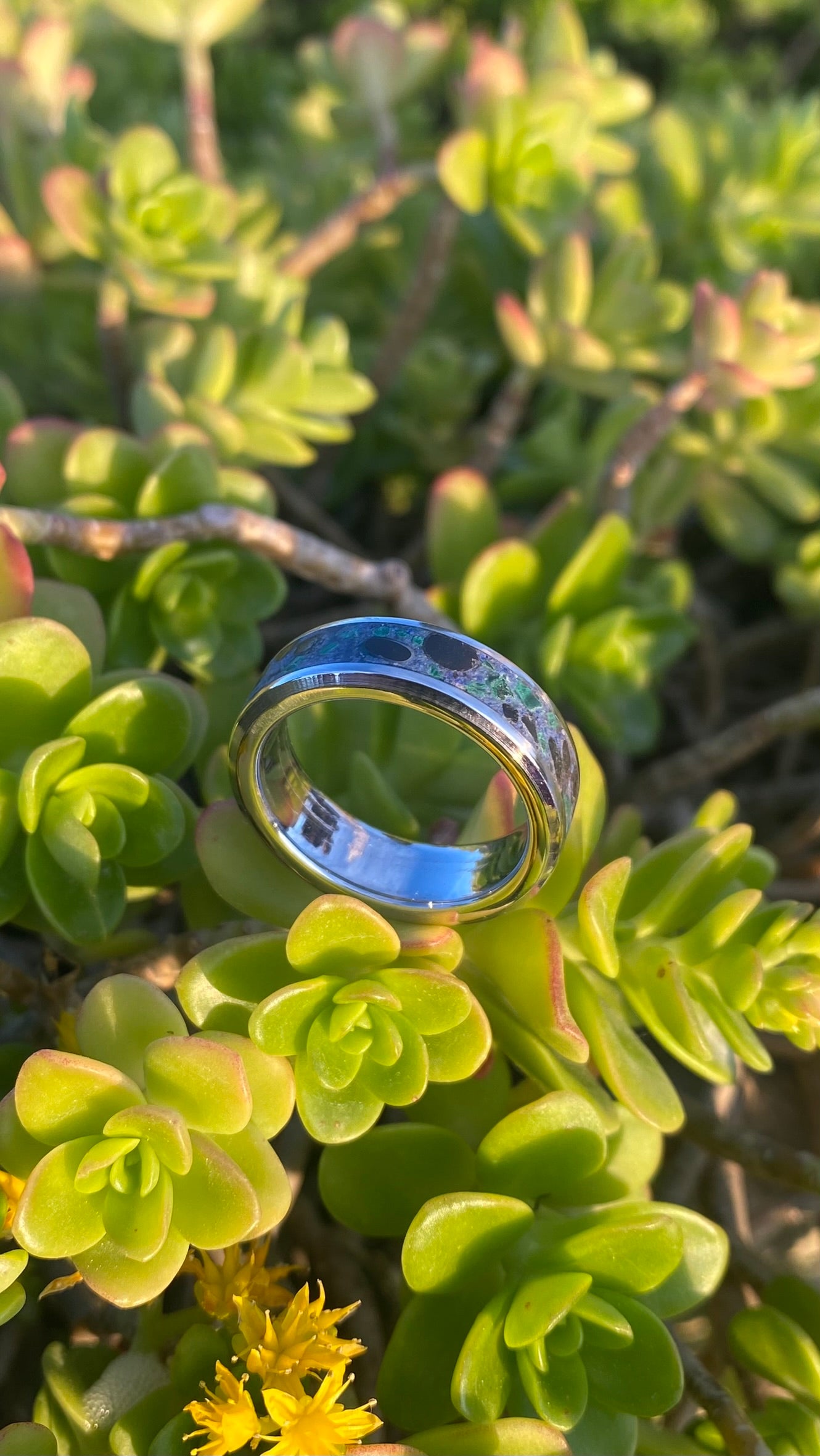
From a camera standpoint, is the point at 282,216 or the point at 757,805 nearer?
the point at 757,805

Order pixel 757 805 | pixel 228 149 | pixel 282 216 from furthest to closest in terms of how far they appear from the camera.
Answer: pixel 228 149
pixel 282 216
pixel 757 805

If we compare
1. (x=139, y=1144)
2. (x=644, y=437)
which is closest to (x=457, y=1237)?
(x=139, y=1144)

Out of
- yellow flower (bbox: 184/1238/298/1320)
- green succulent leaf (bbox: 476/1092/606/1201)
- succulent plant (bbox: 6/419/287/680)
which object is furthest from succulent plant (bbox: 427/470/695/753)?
yellow flower (bbox: 184/1238/298/1320)

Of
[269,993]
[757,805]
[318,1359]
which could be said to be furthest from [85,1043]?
[757,805]

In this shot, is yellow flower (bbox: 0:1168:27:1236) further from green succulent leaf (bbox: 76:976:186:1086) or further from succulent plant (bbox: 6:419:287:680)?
succulent plant (bbox: 6:419:287:680)

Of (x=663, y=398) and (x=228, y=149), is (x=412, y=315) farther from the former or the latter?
(x=228, y=149)
